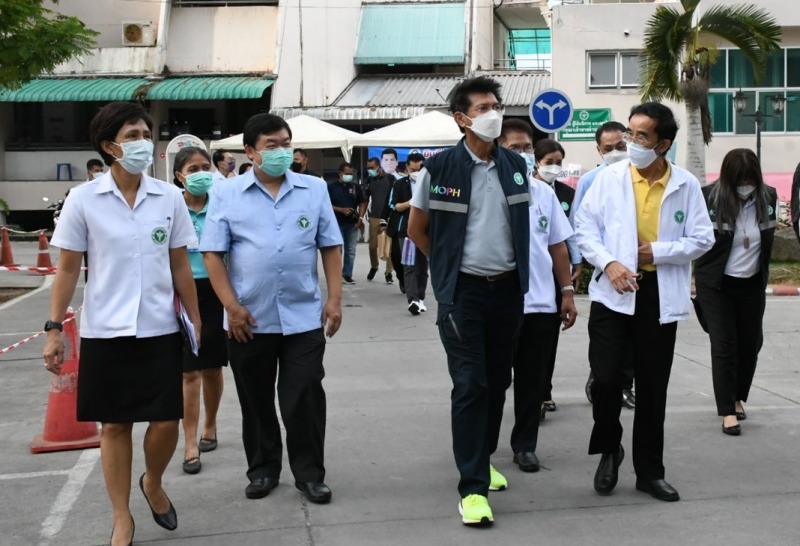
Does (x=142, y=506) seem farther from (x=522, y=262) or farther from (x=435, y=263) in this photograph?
(x=522, y=262)

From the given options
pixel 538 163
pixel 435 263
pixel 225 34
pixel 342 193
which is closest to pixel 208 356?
pixel 435 263

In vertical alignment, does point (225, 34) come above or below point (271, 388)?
above

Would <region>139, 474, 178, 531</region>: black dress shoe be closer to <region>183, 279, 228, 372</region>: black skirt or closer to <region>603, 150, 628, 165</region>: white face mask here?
<region>183, 279, 228, 372</region>: black skirt

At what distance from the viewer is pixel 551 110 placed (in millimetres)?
Answer: 15109

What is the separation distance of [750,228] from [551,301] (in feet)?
5.57

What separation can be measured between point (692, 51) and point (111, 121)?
1799cm

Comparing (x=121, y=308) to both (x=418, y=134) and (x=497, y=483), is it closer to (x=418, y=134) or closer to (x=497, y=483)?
(x=497, y=483)

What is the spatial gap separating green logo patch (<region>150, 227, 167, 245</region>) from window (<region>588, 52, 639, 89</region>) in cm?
2466

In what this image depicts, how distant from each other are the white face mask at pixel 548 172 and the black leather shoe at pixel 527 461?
1.95m

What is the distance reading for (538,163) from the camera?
737cm

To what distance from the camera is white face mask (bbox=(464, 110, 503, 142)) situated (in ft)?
17.7

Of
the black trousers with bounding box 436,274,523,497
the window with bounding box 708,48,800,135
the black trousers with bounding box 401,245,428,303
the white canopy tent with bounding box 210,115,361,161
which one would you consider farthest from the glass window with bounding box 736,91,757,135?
the black trousers with bounding box 436,274,523,497

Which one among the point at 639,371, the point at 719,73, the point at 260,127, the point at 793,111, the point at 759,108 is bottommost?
the point at 639,371

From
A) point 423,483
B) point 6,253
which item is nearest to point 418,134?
point 6,253
